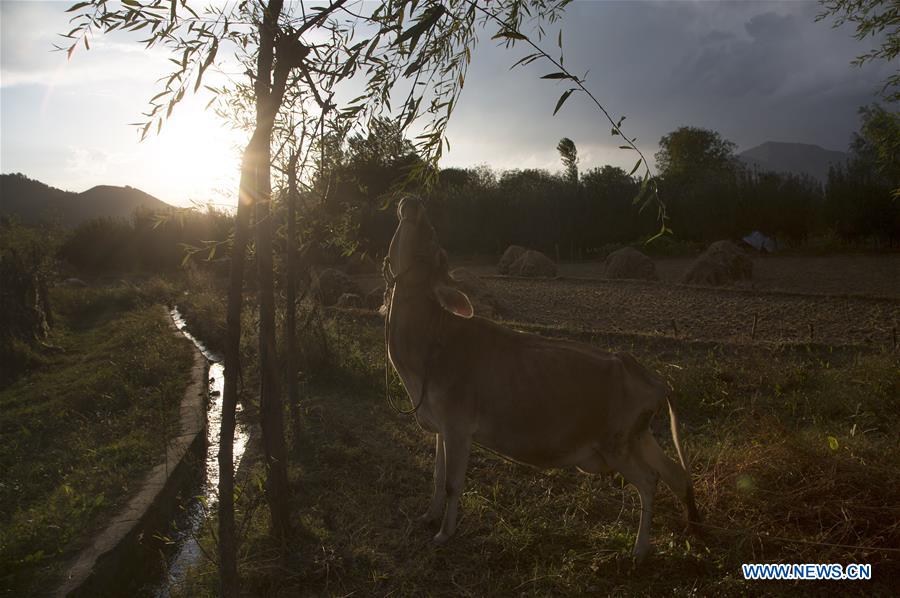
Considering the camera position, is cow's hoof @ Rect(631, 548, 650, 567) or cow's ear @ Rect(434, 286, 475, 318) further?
cow's ear @ Rect(434, 286, 475, 318)

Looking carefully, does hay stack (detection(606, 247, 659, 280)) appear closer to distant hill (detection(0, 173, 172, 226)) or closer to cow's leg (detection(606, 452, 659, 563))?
cow's leg (detection(606, 452, 659, 563))

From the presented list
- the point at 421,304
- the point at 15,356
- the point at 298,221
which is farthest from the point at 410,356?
the point at 15,356

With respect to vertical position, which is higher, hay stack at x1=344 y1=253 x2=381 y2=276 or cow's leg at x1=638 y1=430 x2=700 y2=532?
Answer: hay stack at x1=344 y1=253 x2=381 y2=276

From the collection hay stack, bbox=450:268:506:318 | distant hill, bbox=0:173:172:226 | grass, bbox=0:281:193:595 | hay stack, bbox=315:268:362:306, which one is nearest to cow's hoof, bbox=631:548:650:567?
grass, bbox=0:281:193:595

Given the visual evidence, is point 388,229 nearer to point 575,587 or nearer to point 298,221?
point 298,221

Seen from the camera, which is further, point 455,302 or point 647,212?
point 647,212

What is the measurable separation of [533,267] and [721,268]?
19.3 feet

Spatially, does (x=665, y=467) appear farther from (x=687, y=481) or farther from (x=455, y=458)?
(x=455, y=458)

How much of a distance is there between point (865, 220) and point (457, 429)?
26.9 metres

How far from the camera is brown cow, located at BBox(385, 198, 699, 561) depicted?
3.83 meters

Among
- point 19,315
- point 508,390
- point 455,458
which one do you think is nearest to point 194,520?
point 455,458

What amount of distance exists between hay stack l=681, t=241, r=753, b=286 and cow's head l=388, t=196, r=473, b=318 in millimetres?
15309

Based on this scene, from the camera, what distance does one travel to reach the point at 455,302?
3.92m

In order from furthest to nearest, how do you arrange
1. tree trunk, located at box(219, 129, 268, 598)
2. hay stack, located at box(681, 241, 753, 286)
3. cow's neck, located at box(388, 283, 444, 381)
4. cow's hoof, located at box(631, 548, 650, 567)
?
hay stack, located at box(681, 241, 753, 286) < cow's neck, located at box(388, 283, 444, 381) < cow's hoof, located at box(631, 548, 650, 567) < tree trunk, located at box(219, 129, 268, 598)
